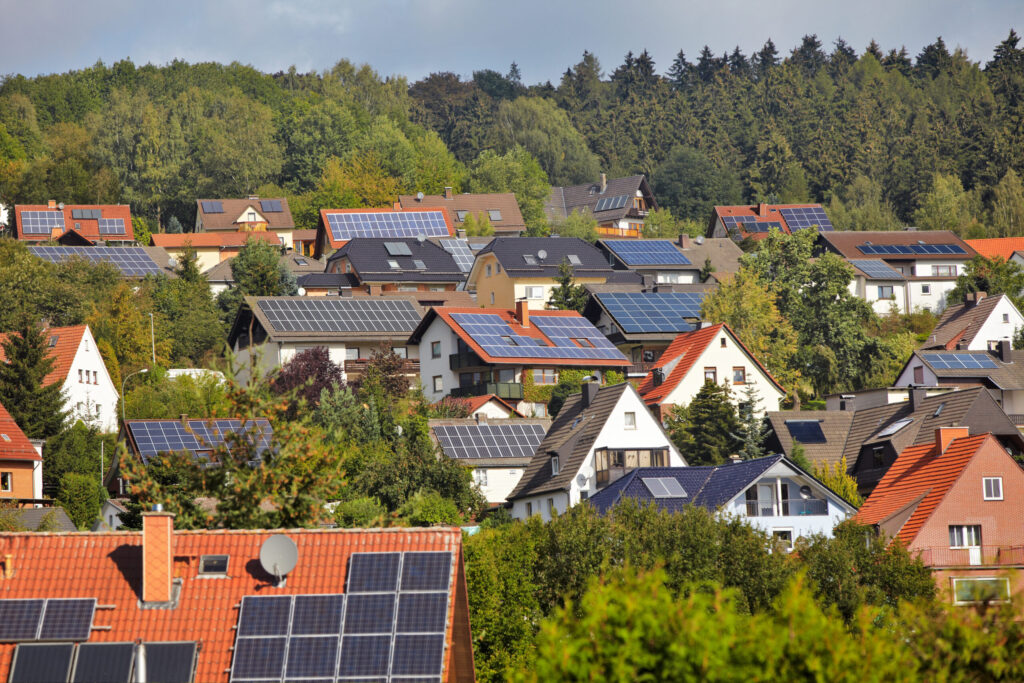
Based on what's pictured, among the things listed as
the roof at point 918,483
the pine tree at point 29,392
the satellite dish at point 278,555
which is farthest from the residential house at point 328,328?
the satellite dish at point 278,555

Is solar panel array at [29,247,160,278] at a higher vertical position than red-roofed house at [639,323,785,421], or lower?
higher

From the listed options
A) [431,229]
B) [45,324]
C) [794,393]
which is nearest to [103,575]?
[794,393]

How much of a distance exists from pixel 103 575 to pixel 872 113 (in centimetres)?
15000

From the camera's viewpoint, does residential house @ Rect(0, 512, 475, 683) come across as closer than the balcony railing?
Yes

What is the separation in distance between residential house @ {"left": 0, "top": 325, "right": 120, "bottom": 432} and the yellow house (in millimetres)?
27475

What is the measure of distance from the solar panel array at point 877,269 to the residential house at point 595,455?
1600 inches

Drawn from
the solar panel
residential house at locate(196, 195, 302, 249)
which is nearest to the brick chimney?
the solar panel

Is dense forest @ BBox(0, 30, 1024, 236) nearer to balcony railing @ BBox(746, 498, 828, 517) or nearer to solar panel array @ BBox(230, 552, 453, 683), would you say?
balcony railing @ BBox(746, 498, 828, 517)

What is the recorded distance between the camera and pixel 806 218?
118125mm

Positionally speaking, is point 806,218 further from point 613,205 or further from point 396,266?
point 396,266

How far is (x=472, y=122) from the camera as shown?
550 feet

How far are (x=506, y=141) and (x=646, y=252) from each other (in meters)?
61.5

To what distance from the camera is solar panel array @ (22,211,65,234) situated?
375 feet

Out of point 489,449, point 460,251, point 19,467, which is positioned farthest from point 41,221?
point 489,449
